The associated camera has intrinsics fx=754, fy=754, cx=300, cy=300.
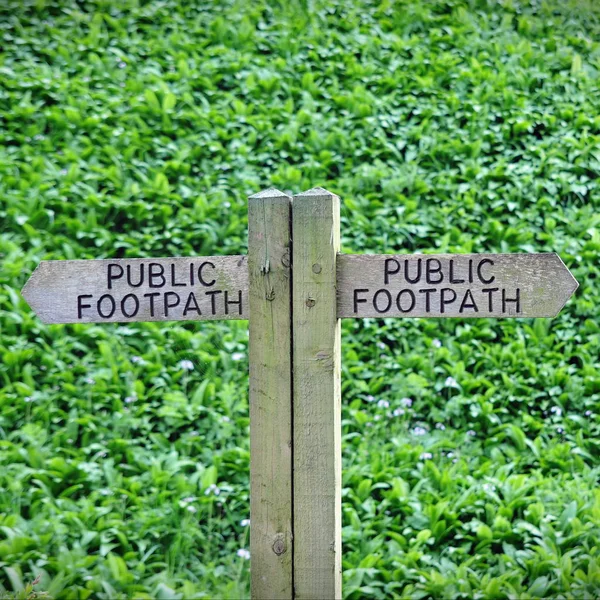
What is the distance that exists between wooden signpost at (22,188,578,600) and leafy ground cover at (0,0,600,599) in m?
1.66

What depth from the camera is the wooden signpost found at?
2.20m

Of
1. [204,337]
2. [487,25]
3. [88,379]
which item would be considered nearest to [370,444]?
[204,337]

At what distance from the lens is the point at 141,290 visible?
92.6 inches

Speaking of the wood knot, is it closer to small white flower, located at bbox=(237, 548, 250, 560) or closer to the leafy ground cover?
the leafy ground cover

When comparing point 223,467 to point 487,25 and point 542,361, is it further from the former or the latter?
point 487,25

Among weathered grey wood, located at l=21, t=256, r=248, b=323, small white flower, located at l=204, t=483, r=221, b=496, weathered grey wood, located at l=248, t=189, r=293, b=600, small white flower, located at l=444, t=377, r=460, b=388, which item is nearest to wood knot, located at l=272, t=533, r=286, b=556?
weathered grey wood, located at l=248, t=189, r=293, b=600

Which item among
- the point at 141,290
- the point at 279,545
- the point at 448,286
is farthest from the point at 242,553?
the point at 448,286

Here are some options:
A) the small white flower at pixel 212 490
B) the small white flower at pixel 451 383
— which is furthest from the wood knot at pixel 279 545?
the small white flower at pixel 451 383

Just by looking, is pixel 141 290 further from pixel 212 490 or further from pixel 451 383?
pixel 451 383

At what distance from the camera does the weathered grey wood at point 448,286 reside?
2197 mm

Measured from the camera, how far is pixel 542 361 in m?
5.34

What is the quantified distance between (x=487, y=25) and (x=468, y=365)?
4922 millimetres

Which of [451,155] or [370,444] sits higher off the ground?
[451,155]

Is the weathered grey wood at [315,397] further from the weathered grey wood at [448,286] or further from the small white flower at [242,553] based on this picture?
the small white flower at [242,553]
